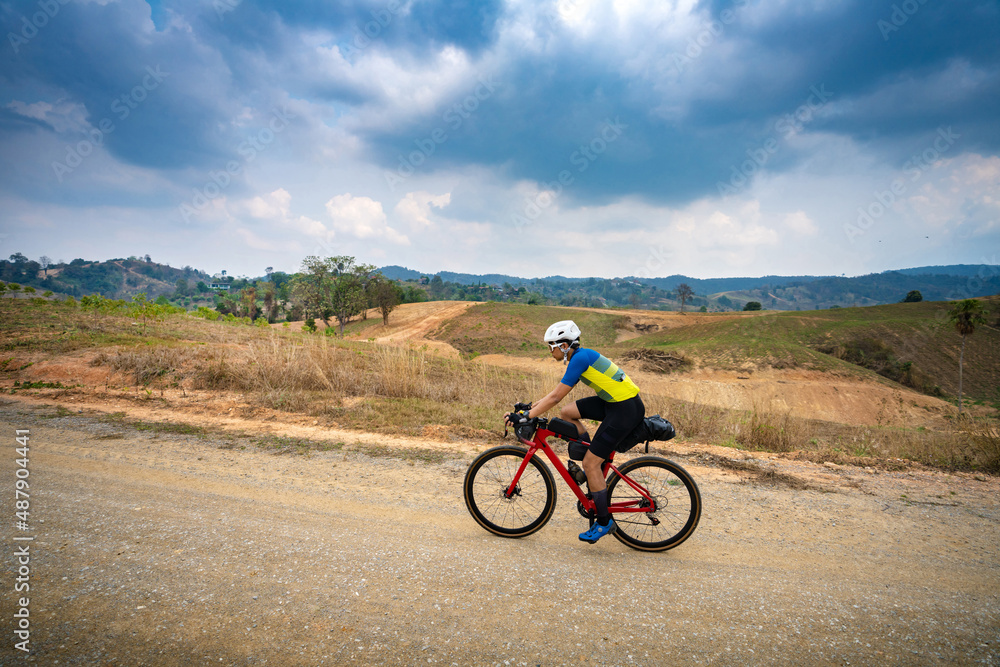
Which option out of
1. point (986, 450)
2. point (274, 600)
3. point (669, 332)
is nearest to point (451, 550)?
point (274, 600)

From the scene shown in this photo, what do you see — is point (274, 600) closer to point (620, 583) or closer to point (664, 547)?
point (620, 583)

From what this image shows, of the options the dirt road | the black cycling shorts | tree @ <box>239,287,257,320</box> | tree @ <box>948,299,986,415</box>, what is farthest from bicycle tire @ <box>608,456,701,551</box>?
tree @ <box>239,287,257,320</box>

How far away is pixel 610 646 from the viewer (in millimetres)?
2791

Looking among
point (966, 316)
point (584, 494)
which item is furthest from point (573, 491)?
point (966, 316)

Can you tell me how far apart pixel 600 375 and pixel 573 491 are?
→ 1235 millimetres

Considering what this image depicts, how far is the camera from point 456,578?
348 cm

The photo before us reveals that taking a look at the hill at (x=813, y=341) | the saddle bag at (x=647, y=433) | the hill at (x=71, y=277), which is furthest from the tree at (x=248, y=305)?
the saddle bag at (x=647, y=433)

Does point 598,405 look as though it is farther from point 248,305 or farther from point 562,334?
point 248,305

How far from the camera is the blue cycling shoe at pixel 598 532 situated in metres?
3.98

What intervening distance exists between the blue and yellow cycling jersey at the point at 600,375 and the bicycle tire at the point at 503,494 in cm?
96

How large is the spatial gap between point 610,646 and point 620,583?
75cm

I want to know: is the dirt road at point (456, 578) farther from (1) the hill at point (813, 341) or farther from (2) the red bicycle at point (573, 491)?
(1) the hill at point (813, 341)

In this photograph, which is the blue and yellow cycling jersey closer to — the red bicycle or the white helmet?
the white helmet

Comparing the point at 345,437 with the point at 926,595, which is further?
the point at 345,437
